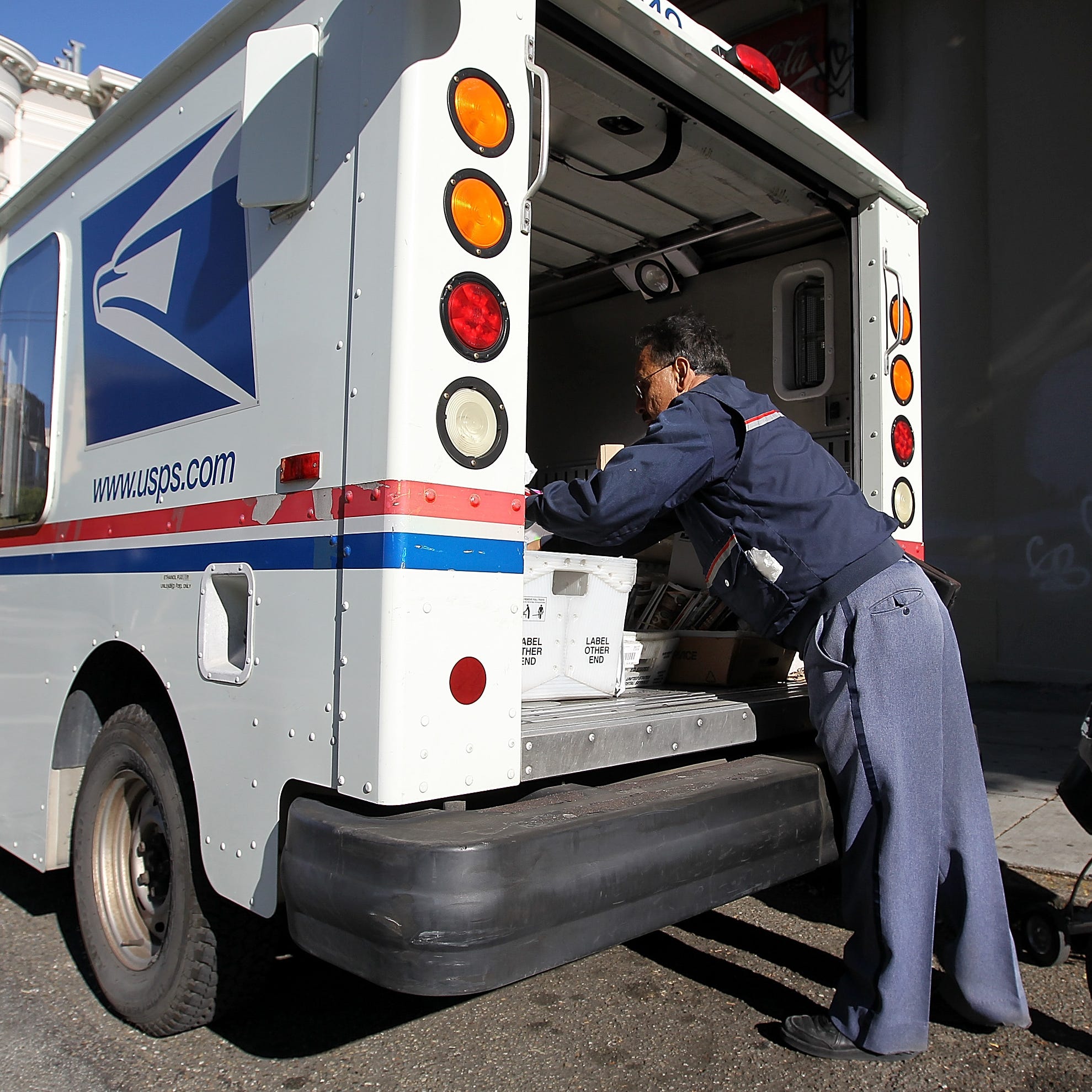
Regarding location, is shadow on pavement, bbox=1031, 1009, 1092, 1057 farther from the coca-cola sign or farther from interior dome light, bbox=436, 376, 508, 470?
the coca-cola sign

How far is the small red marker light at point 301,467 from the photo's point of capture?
2055 millimetres

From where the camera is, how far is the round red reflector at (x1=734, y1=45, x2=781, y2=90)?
2721mm

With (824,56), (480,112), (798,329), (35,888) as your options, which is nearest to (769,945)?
(798,329)

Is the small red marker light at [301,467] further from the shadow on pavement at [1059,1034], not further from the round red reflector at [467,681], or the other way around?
the shadow on pavement at [1059,1034]

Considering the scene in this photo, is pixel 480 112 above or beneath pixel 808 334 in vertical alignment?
beneath

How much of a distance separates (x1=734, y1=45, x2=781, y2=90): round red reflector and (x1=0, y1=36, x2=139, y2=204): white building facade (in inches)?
679

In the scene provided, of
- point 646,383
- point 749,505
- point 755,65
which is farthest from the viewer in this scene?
point 646,383

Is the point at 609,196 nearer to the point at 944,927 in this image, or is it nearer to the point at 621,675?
the point at 621,675

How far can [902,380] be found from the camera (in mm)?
3438

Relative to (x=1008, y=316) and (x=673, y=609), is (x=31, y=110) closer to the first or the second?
(x=1008, y=316)

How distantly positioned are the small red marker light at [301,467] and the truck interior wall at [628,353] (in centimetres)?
215

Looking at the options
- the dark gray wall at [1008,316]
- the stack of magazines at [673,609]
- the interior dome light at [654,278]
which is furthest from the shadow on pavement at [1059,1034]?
the dark gray wall at [1008,316]

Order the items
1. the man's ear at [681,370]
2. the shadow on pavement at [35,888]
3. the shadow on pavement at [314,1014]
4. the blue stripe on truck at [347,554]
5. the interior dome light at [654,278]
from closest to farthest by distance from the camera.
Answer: the blue stripe on truck at [347,554], the shadow on pavement at [314,1014], the man's ear at [681,370], the shadow on pavement at [35,888], the interior dome light at [654,278]

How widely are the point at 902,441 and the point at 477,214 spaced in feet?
6.63
